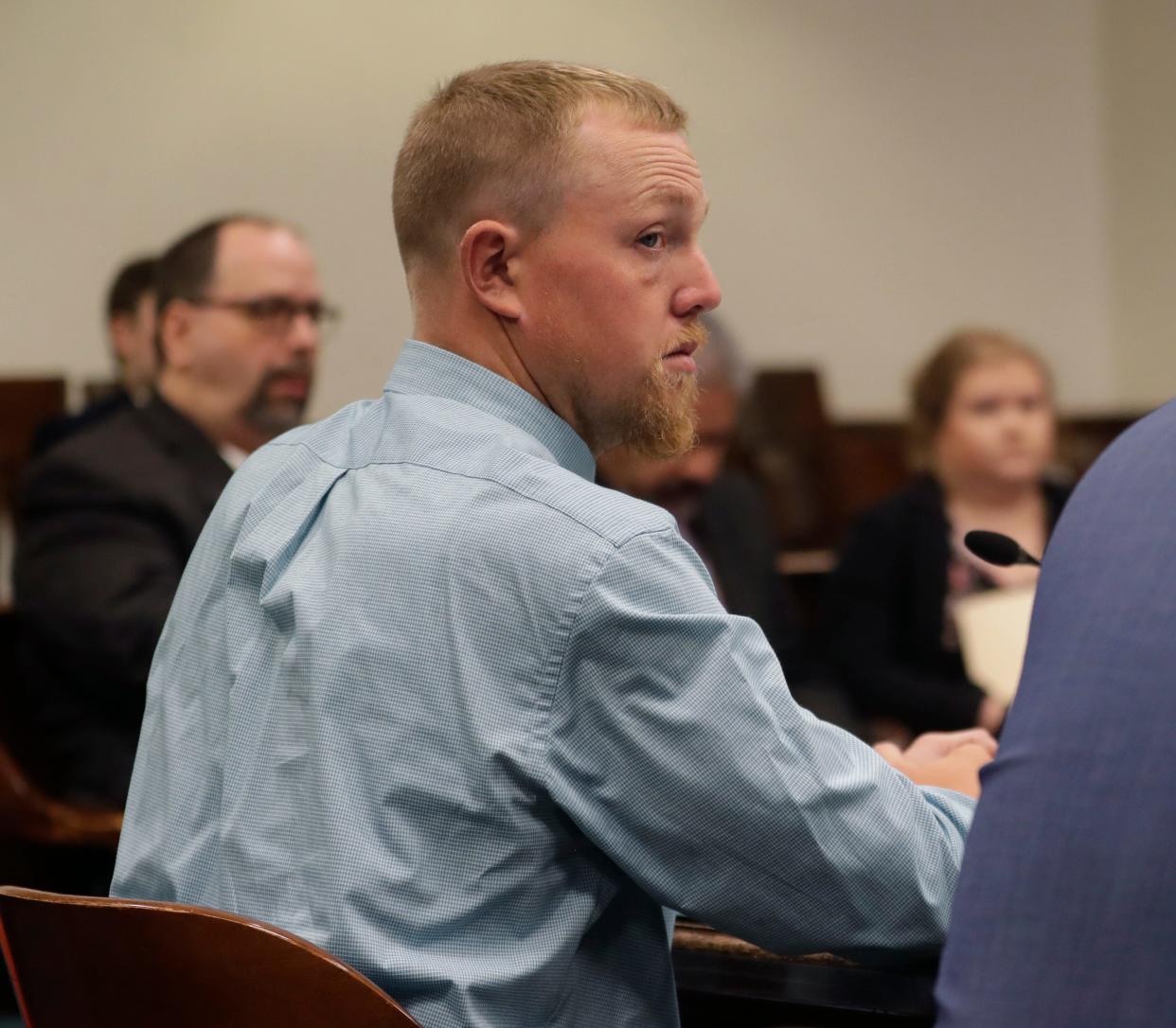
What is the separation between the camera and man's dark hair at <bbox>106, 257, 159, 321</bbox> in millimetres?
4184

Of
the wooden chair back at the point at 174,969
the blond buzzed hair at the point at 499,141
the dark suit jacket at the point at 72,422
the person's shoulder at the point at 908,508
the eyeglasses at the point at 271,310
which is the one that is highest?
the blond buzzed hair at the point at 499,141

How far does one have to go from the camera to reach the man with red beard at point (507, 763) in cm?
109

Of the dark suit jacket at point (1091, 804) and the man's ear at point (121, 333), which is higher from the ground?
the dark suit jacket at point (1091, 804)

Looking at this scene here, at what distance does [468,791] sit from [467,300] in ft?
1.45

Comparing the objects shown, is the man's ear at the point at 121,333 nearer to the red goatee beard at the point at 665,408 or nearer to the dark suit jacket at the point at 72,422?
the dark suit jacket at the point at 72,422

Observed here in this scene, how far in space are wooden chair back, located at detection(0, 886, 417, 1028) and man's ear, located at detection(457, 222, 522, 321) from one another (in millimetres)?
540

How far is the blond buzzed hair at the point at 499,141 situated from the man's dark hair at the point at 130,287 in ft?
9.63

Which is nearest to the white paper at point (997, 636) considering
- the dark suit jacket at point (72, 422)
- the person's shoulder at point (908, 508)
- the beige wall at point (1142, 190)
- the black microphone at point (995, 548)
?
the person's shoulder at point (908, 508)

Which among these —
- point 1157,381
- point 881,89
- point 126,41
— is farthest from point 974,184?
point 126,41

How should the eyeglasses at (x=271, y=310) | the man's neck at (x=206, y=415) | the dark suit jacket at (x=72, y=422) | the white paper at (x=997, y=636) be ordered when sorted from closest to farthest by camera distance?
the white paper at (x=997, y=636) → the man's neck at (x=206, y=415) → the eyeglasses at (x=271, y=310) → the dark suit jacket at (x=72, y=422)

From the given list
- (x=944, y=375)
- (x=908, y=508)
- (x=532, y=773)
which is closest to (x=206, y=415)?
(x=908, y=508)

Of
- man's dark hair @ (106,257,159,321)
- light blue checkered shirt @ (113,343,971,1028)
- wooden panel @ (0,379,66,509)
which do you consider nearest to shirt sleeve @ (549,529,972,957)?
light blue checkered shirt @ (113,343,971,1028)

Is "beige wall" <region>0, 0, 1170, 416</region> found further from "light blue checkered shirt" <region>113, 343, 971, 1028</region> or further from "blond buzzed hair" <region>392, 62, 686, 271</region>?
"light blue checkered shirt" <region>113, 343, 971, 1028</region>

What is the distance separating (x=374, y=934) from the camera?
43.3 inches
